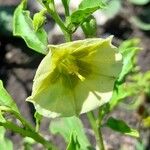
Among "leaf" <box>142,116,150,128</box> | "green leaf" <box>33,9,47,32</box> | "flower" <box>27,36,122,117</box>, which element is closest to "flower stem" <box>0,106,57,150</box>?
"flower" <box>27,36,122,117</box>

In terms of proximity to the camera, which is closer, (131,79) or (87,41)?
(87,41)

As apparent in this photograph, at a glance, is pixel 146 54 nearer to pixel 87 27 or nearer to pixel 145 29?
pixel 145 29

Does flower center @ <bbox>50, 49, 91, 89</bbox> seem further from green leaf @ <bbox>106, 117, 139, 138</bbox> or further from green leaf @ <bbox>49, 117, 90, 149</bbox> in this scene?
green leaf @ <bbox>49, 117, 90, 149</bbox>

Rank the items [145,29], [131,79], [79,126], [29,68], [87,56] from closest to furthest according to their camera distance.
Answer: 1. [87,56]
2. [79,126]
3. [131,79]
4. [29,68]
5. [145,29]

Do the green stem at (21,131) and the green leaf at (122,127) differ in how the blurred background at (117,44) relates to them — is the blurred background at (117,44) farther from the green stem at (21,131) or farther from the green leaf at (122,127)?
Answer: the green stem at (21,131)

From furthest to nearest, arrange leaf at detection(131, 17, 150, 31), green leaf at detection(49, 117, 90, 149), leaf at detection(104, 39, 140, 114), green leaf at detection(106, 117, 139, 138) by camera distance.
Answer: leaf at detection(131, 17, 150, 31) < green leaf at detection(49, 117, 90, 149) < leaf at detection(104, 39, 140, 114) < green leaf at detection(106, 117, 139, 138)

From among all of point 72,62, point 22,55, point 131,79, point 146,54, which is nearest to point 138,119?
point 131,79
